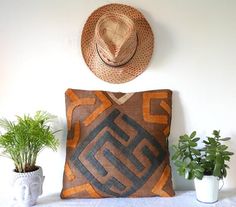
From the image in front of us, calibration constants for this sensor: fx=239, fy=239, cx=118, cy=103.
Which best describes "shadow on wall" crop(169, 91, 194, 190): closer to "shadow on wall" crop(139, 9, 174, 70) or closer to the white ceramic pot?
"shadow on wall" crop(139, 9, 174, 70)

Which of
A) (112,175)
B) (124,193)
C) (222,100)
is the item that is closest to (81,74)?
(112,175)

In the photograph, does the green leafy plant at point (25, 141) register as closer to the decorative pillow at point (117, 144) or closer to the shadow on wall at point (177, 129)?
the decorative pillow at point (117, 144)

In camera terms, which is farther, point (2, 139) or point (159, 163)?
point (159, 163)

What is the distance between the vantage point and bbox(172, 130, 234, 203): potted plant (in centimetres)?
117

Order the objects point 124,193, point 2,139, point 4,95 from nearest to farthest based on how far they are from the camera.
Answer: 1. point 2,139
2. point 124,193
3. point 4,95

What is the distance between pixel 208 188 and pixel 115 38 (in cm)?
91

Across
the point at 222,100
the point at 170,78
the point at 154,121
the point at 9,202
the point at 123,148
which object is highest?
the point at 170,78

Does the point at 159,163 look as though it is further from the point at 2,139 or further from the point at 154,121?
the point at 2,139

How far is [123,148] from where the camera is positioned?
1.28m

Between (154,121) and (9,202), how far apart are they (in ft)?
2.83

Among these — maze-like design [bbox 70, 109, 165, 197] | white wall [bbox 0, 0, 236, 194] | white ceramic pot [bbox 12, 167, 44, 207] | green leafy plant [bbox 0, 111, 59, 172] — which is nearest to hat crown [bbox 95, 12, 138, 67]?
white wall [bbox 0, 0, 236, 194]

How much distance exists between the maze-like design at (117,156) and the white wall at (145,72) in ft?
0.57

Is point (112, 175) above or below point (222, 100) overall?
below

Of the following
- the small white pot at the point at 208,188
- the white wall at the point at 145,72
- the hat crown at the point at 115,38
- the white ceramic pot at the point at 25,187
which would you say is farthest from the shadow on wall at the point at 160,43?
the white ceramic pot at the point at 25,187
